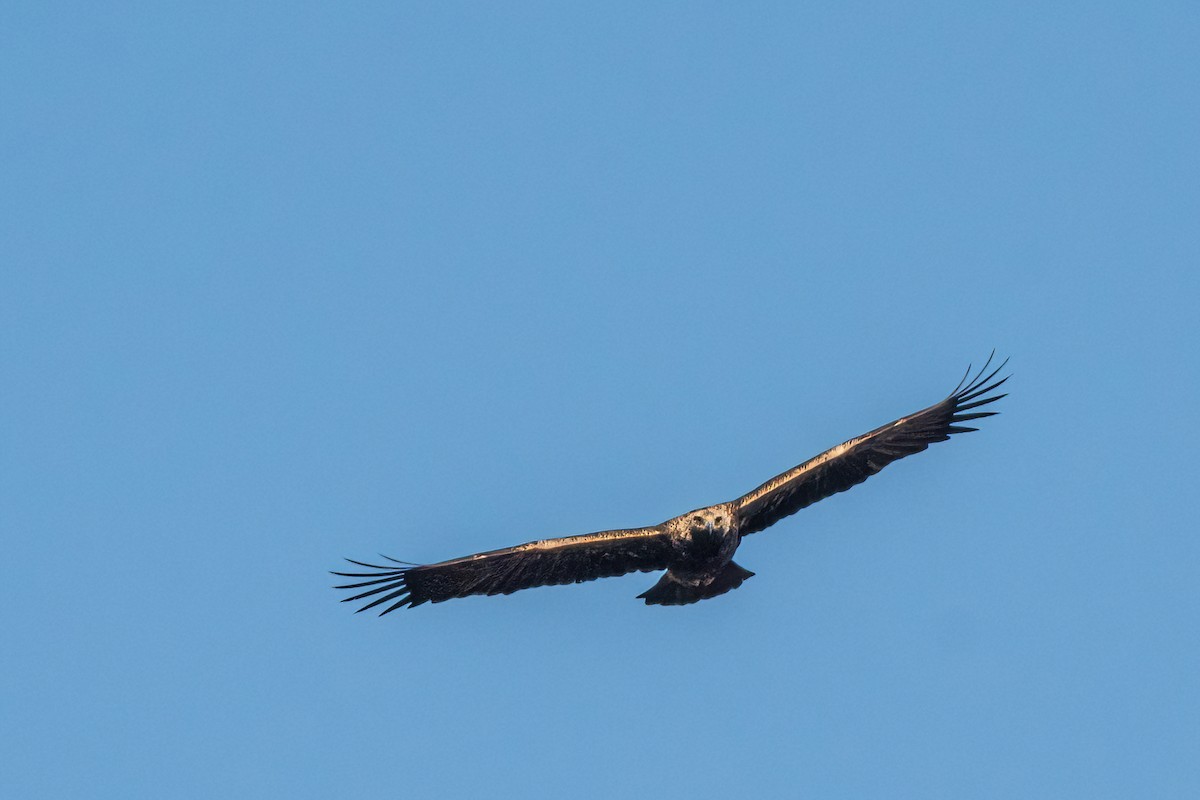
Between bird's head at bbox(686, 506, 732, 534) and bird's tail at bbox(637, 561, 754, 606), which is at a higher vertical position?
bird's head at bbox(686, 506, 732, 534)

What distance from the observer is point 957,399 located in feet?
53.9

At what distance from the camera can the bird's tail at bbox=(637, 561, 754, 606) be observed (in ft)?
51.1

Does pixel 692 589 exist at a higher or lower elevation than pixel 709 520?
lower

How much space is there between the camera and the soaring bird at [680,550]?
15445 millimetres

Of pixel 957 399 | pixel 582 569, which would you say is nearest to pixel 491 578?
pixel 582 569

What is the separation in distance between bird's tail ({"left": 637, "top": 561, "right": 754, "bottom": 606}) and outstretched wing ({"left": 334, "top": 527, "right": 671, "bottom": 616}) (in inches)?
11.8

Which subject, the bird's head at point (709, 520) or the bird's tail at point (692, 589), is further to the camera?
the bird's tail at point (692, 589)

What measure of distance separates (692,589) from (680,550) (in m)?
0.65

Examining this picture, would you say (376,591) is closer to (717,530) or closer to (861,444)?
(717,530)

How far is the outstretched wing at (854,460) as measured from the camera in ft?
51.3

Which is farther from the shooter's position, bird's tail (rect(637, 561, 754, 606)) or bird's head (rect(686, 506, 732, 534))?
bird's tail (rect(637, 561, 754, 606))

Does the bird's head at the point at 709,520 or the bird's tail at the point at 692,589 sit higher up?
the bird's head at the point at 709,520

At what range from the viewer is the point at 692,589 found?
51.3ft

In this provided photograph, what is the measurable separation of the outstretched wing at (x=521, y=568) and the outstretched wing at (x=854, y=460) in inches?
52.1
